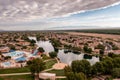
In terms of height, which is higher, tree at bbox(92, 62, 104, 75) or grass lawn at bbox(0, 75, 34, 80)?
tree at bbox(92, 62, 104, 75)

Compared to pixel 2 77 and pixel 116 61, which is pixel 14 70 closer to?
pixel 2 77

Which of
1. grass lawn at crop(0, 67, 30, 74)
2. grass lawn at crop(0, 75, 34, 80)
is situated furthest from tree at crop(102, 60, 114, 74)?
grass lawn at crop(0, 67, 30, 74)

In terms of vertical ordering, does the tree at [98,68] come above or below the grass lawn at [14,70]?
above

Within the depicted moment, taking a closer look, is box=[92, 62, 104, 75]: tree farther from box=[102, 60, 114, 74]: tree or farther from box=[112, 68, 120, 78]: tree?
box=[112, 68, 120, 78]: tree

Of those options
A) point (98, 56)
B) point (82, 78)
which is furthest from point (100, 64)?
point (98, 56)

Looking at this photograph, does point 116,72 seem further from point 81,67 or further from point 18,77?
point 18,77

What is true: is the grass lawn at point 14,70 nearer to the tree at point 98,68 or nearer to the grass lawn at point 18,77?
the grass lawn at point 18,77

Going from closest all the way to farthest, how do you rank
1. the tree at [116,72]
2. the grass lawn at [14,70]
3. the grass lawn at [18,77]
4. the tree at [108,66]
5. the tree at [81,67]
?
the tree at [116,72] → the tree at [81,67] → the grass lawn at [18,77] → the tree at [108,66] → the grass lawn at [14,70]

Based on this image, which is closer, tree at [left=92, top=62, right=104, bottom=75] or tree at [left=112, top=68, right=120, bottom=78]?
tree at [left=112, top=68, right=120, bottom=78]

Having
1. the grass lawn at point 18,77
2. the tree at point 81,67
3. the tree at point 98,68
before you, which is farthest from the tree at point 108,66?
the grass lawn at point 18,77

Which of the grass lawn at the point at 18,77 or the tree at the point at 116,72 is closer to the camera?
the tree at the point at 116,72

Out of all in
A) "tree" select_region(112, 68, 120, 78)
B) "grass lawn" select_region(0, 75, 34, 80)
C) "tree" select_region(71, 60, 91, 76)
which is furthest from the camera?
"grass lawn" select_region(0, 75, 34, 80)
